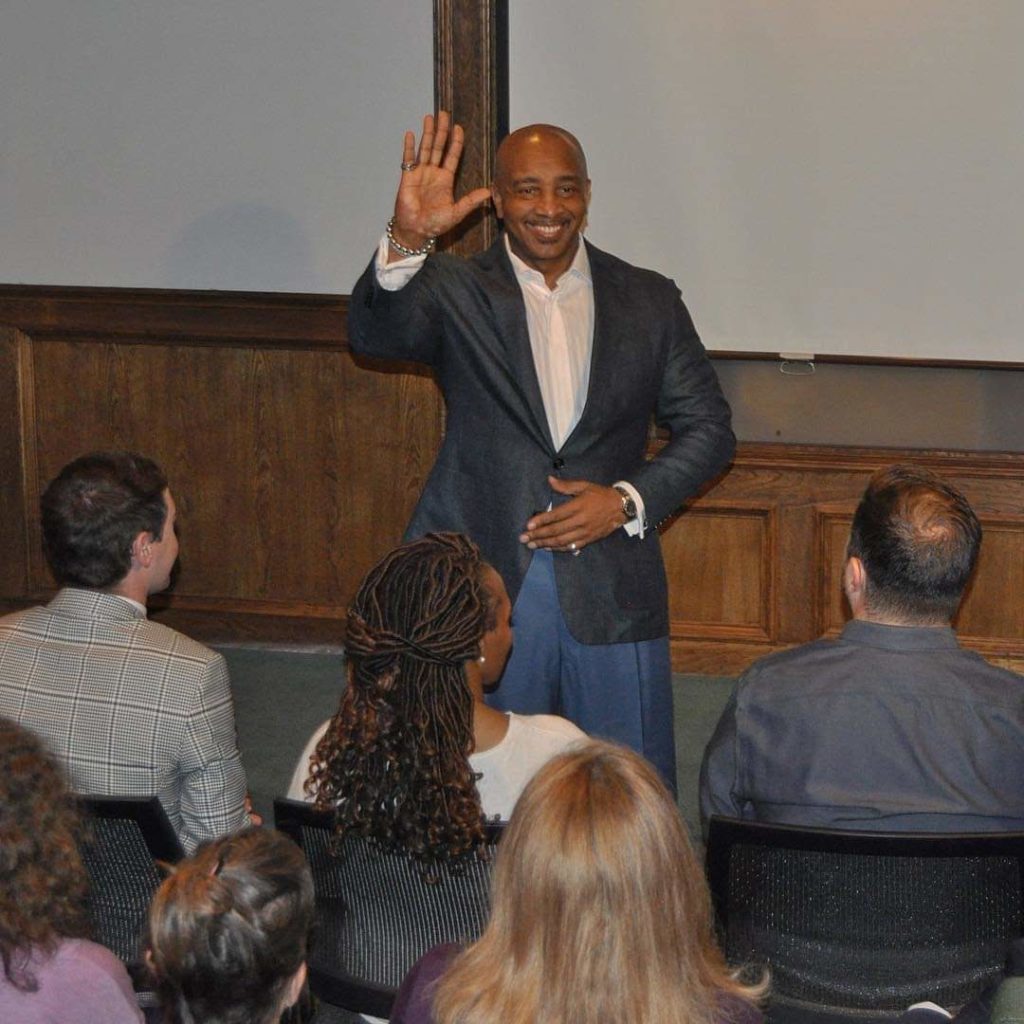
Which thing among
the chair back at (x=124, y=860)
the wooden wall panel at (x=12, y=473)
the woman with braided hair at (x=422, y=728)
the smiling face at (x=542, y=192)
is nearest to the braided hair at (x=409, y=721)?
the woman with braided hair at (x=422, y=728)

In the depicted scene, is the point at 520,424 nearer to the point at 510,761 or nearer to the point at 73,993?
the point at 510,761

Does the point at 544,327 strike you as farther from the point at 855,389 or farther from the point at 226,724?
the point at 855,389

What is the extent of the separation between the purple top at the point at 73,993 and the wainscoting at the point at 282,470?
10.5 ft

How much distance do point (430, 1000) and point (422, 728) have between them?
435 millimetres

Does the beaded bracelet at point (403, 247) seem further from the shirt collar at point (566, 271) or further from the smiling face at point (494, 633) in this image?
the smiling face at point (494, 633)

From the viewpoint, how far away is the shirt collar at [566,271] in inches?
110

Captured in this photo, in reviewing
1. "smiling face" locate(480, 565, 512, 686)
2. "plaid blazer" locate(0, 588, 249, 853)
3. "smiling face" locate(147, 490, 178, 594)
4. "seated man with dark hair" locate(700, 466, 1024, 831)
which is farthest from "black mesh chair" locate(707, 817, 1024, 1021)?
"smiling face" locate(147, 490, 178, 594)

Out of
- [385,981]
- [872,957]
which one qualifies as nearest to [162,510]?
[385,981]

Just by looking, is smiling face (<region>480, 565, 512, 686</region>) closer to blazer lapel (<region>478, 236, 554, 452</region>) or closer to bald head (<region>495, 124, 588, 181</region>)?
blazer lapel (<region>478, 236, 554, 452</region>)

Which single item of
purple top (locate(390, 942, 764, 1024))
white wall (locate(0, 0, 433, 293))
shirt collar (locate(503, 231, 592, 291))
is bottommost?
purple top (locate(390, 942, 764, 1024))

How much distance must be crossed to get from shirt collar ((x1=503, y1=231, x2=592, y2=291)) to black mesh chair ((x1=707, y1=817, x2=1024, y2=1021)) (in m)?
1.32

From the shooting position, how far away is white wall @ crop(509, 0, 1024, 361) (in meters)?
4.27

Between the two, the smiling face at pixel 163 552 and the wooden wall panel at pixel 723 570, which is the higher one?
the smiling face at pixel 163 552

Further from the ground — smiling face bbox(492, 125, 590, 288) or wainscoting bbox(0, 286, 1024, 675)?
smiling face bbox(492, 125, 590, 288)
